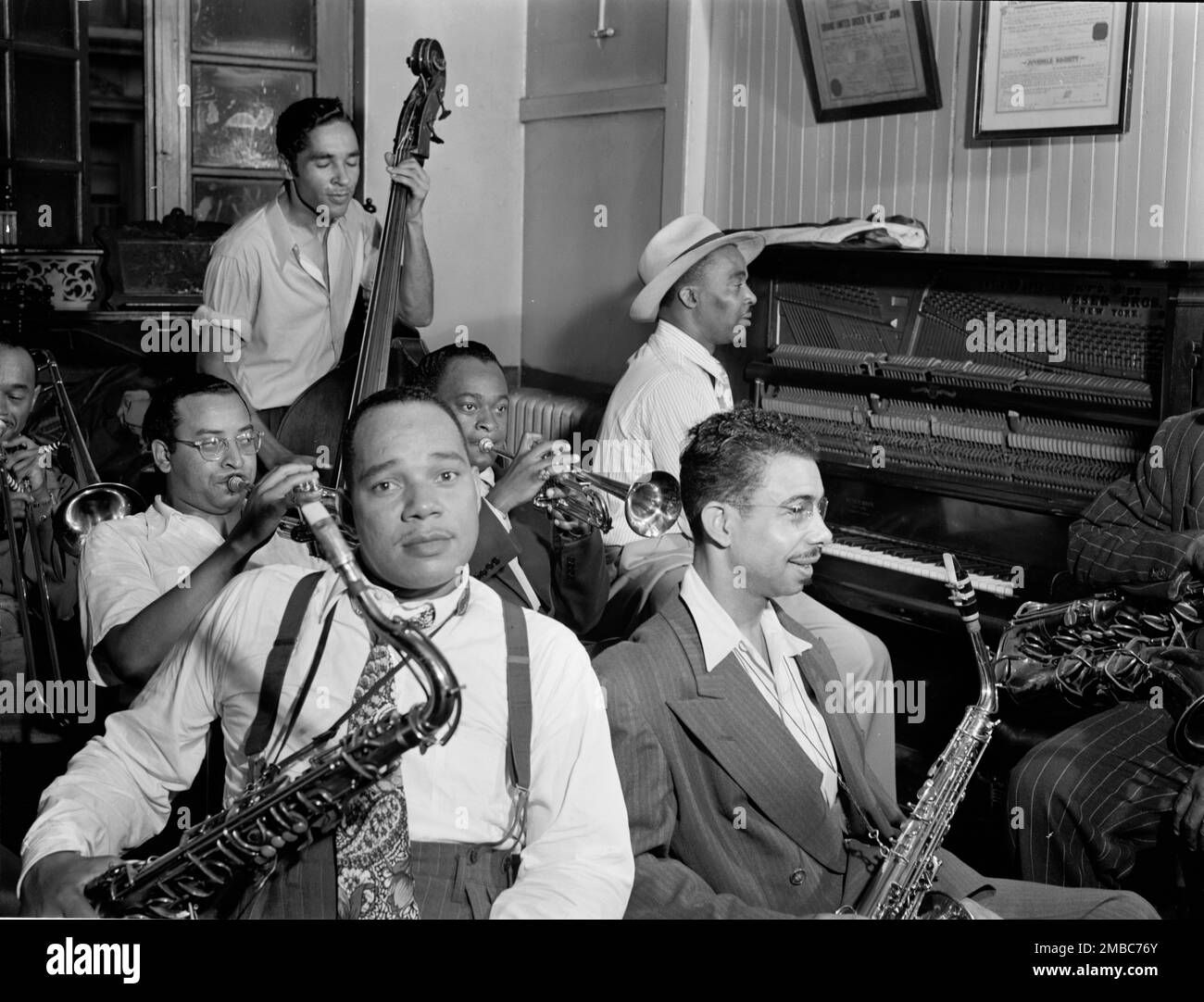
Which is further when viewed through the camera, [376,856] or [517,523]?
[517,523]

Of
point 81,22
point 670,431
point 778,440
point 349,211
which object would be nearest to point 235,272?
point 349,211

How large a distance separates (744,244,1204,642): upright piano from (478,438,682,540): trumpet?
810 mm

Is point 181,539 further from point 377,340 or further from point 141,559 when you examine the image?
point 377,340

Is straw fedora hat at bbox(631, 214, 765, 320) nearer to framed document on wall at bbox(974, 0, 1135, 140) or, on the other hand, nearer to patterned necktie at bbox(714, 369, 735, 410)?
patterned necktie at bbox(714, 369, 735, 410)

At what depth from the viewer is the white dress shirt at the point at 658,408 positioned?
3.68 metres

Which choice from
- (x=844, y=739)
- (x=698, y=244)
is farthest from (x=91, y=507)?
(x=698, y=244)

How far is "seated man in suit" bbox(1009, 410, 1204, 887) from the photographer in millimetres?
2812

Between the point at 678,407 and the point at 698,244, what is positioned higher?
the point at 698,244

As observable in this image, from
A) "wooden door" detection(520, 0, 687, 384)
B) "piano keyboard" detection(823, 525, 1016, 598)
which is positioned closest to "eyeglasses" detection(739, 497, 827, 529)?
"piano keyboard" detection(823, 525, 1016, 598)

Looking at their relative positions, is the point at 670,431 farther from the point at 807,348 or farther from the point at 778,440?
the point at 778,440

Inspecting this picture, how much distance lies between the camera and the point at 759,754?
213cm

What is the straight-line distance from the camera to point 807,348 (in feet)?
13.6

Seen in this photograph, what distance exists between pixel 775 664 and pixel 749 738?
0.22 meters
